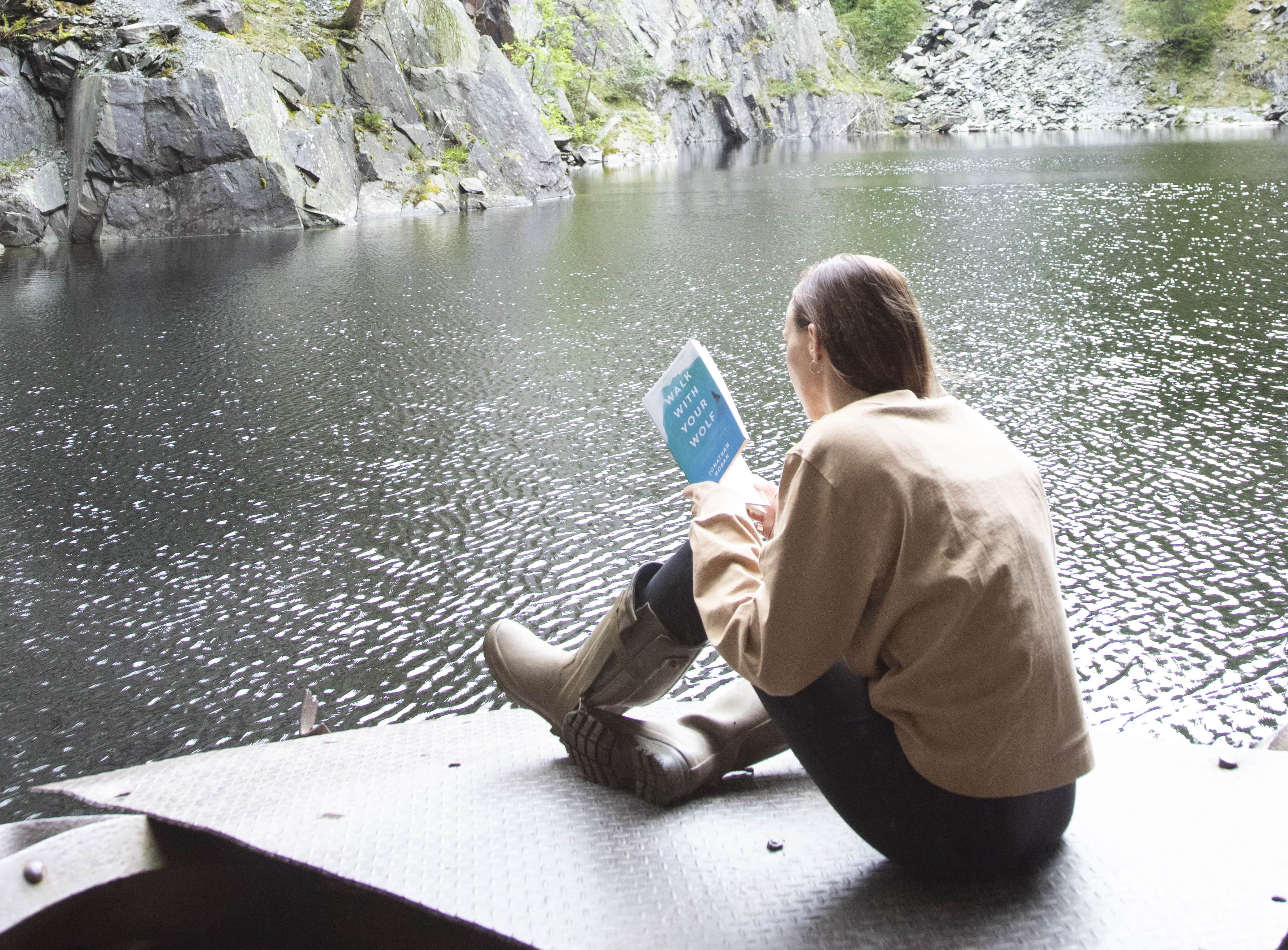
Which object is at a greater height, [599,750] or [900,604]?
[900,604]

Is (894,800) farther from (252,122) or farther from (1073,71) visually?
(1073,71)

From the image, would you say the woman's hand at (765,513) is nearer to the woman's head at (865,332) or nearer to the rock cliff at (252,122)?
the woman's head at (865,332)

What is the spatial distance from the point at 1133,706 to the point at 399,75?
24.8 metres

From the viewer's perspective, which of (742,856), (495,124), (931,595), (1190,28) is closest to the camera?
(931,595)

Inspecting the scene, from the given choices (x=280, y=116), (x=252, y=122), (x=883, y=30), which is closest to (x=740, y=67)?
(x=883, y=30)

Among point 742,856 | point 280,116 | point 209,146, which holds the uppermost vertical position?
point 280,116

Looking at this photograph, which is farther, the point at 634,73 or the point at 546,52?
the point at 634,73

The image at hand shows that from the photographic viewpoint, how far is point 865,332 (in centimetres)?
190

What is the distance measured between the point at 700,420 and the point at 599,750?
2.81ft

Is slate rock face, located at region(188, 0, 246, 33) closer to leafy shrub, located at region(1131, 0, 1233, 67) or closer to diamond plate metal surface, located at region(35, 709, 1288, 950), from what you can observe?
diamond plate metal surface, located at region(35, 709, 1288, 950)

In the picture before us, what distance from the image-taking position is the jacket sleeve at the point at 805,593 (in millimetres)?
1708

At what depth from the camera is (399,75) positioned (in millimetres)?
24875

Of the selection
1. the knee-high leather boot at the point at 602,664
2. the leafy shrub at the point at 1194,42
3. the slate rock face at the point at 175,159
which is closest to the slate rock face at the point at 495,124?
the slate rock face at the point at 175,159

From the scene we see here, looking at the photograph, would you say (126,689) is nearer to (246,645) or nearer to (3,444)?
(246,645)
